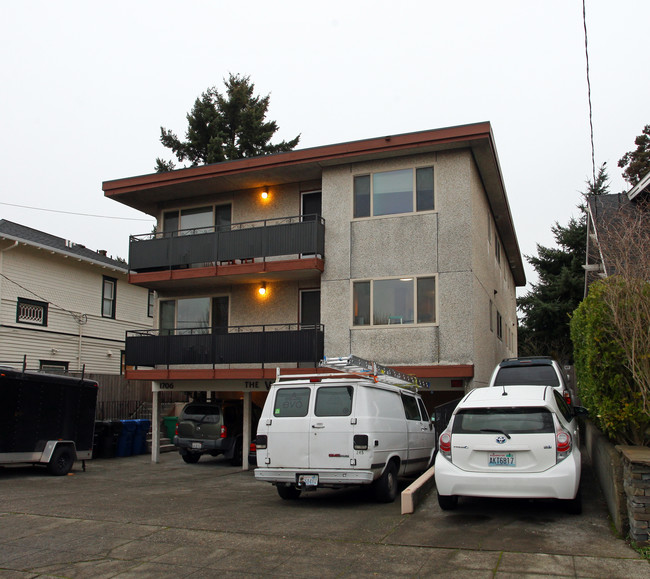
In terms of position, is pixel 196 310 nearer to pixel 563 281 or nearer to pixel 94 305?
pixel 94 305

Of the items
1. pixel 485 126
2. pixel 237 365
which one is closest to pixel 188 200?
pixel 237 365

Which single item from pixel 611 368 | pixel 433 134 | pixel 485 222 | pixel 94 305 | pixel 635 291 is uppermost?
pixel 433 134

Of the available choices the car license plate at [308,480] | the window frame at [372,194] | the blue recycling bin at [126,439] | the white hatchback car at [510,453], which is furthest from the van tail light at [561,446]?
the blue recycling bin at [126,439]

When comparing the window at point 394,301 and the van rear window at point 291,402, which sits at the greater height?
the window at point 394,301

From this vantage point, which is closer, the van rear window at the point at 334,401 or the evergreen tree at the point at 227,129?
the van rear window at the point at 334,401

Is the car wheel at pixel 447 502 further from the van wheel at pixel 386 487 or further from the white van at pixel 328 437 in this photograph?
the van wheel at pixel 386 487

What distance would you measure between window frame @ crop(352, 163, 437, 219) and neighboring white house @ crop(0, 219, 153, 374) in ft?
37.7

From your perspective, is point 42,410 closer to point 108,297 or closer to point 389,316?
point 389,316

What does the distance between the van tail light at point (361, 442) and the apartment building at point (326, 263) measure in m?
6.36

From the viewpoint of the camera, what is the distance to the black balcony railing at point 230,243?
1769 centimetres

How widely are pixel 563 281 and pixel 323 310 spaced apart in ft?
65.0

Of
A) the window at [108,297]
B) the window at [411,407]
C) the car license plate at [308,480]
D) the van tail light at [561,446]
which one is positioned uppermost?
the window at [108,297]

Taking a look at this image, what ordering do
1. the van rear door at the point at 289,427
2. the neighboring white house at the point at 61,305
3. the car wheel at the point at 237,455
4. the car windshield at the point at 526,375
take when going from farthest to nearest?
1. the neighboring white house at the point at 61,305
2. the car wheel at the point at 237,455
3. the car windshield at the point at 526,375
4. the van rear door at the point at 289,427

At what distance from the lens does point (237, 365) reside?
18984mm
